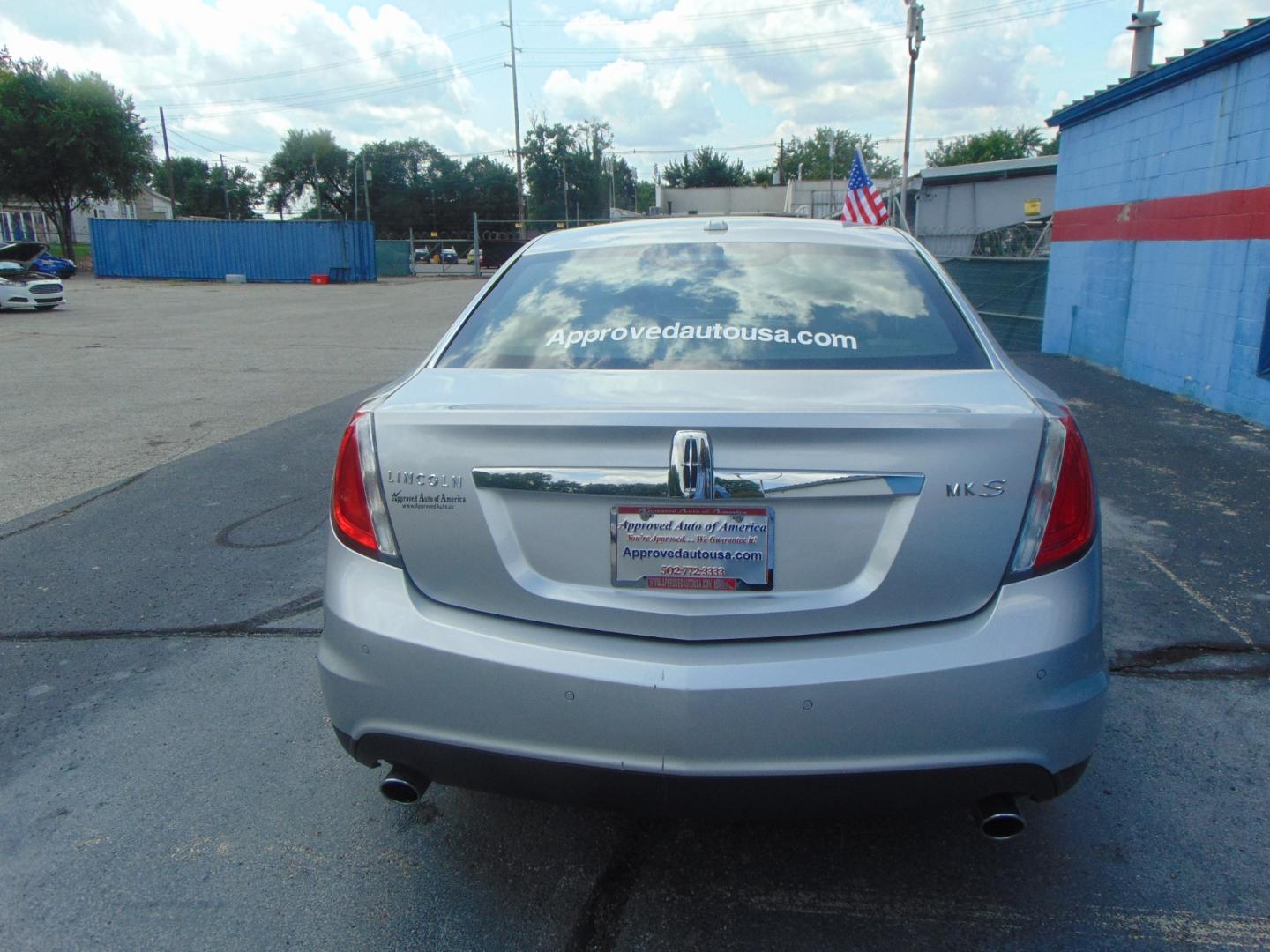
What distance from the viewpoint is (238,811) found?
9.54 feet

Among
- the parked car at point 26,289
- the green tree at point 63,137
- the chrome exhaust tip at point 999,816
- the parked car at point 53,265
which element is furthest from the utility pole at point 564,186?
the chrome exhaust tip at point 999,816

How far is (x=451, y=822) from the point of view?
2871 mm

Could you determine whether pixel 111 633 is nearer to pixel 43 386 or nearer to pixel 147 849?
pixel 147 849

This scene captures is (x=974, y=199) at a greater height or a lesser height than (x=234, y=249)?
greater

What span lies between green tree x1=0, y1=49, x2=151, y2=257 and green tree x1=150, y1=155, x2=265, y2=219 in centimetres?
5996

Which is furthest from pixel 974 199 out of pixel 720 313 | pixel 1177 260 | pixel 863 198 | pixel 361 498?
pixel 361 498

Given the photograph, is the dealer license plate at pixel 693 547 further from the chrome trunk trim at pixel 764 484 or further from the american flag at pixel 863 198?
the american flag at pixel 863 198

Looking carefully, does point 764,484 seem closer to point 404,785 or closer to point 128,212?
point 404,785

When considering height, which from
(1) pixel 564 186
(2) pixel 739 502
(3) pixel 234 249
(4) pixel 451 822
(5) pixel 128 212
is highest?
(1) pixel 564 186

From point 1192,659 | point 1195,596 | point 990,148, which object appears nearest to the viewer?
point 1192,659

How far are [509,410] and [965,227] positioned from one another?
34153 millimetres

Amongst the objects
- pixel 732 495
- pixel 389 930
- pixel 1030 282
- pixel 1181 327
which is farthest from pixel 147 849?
pixel 1030 282

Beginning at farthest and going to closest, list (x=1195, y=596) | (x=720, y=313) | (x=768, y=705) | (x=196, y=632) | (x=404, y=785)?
(x=1195, y=596) < (x=196, y=632) < (x=720, y=313) < (x=404, y=785) < (x=768, y=705)

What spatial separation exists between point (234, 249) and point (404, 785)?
1843 inches
